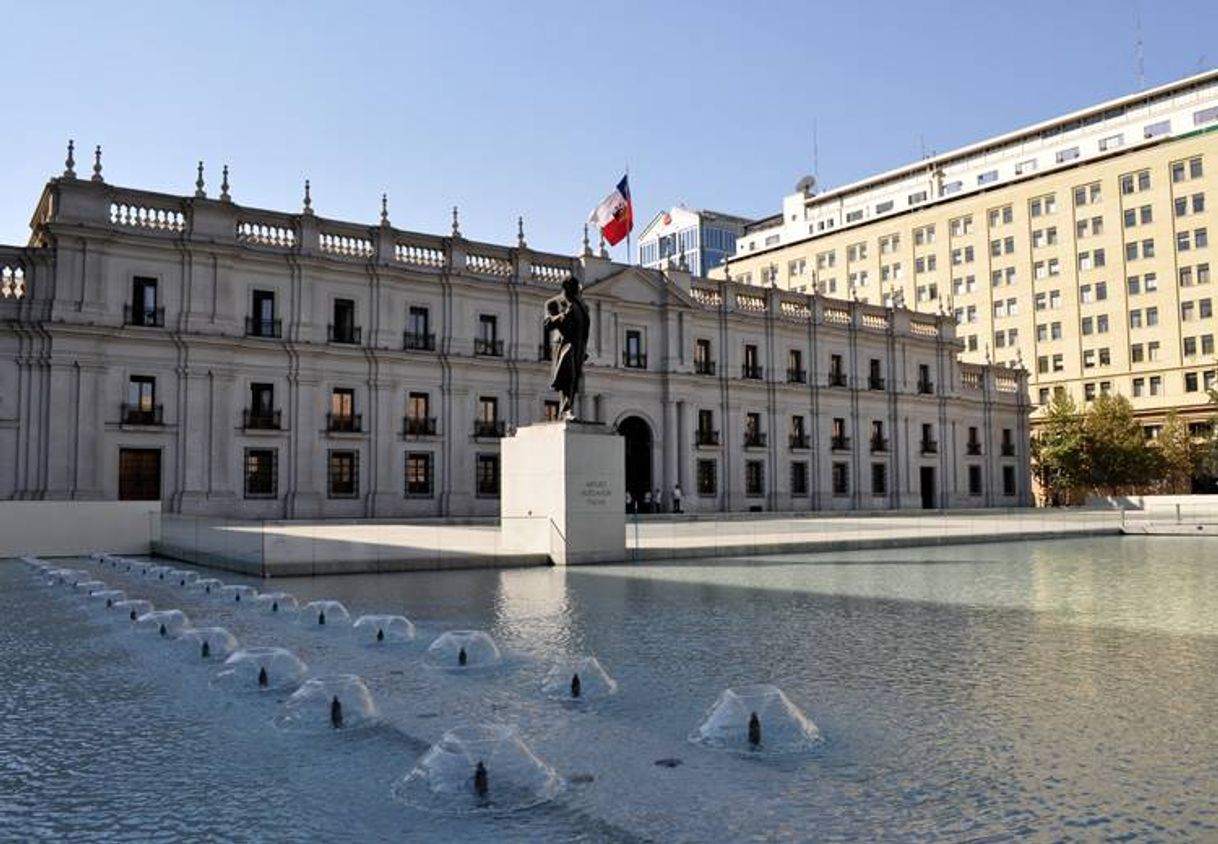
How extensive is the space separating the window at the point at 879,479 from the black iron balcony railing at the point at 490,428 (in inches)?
930

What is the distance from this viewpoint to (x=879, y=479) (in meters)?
57.1

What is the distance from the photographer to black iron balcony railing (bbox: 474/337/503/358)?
44.5 meters

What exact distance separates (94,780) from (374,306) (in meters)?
38.5

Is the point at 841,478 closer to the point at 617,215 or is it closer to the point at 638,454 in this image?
the point at 638,454

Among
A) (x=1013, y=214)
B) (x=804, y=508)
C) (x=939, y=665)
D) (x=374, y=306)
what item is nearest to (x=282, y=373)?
(x=374, y=306)

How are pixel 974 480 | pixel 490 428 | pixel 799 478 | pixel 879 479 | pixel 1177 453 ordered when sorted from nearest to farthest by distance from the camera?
pixel 490 428, pixel 799 478, pixel 879 479, pixel 1177 453, pixel 974 480

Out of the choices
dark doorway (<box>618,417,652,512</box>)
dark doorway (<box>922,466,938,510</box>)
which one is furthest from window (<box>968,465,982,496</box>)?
dark doorway (<box>618,417,652,512</box>)

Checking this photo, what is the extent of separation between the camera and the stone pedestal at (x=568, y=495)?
19.0m

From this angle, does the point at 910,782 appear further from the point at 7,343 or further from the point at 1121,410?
the point at 1121,410

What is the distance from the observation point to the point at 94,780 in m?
4.80

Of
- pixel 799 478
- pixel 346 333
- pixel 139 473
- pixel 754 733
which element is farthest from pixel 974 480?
pixel 754 733

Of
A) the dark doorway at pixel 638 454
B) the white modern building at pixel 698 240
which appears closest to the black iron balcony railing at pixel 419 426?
the dark doorway at pixel 638 454

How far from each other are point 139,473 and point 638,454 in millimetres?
23152

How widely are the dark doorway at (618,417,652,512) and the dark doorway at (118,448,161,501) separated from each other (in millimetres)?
21511
